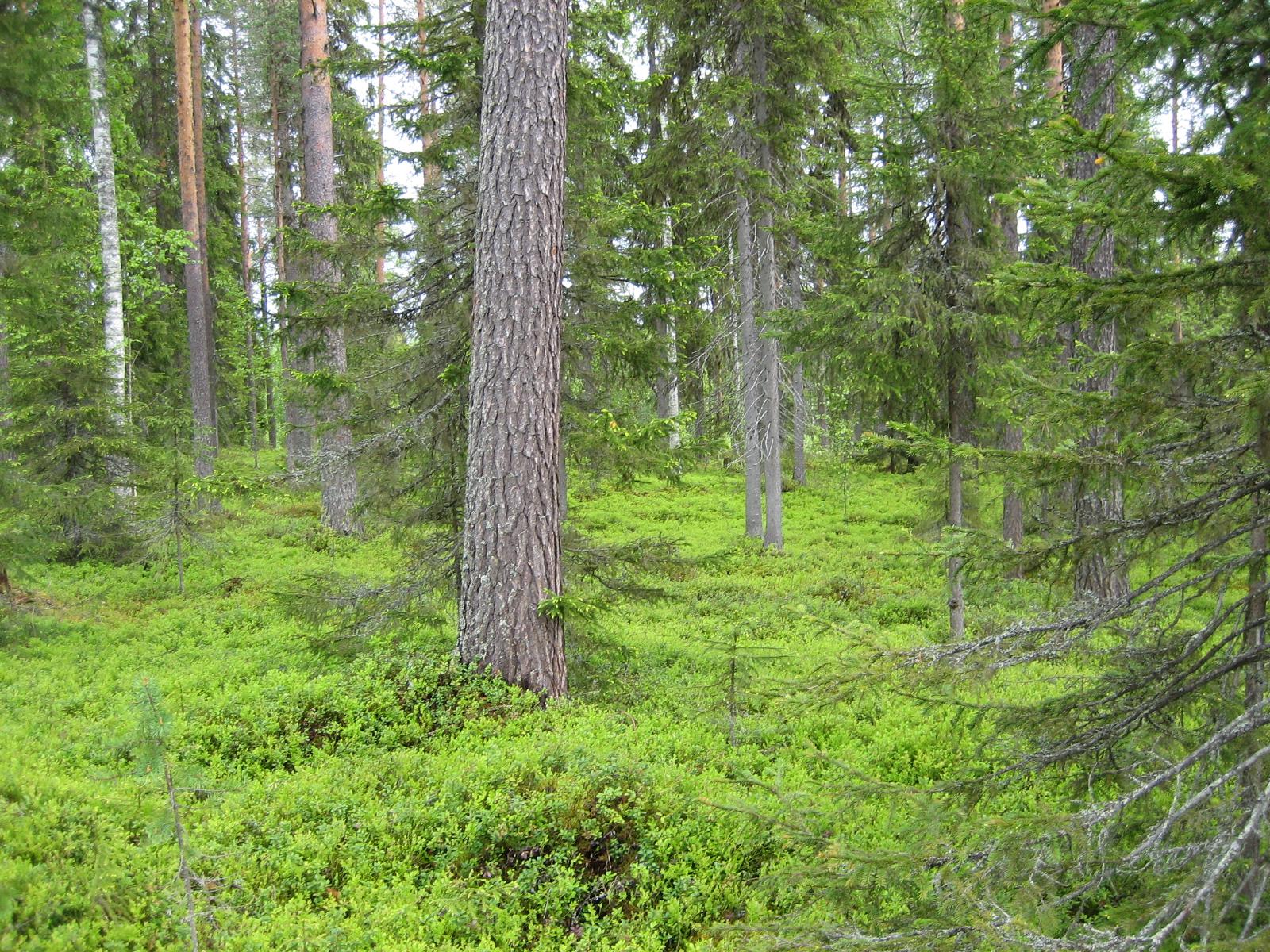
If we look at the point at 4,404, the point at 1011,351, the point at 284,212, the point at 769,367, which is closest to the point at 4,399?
the point at 4,404

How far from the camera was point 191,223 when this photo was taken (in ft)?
52.3

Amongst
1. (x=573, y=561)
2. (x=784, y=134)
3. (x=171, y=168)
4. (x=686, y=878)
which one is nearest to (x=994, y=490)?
(x=784, y=134)

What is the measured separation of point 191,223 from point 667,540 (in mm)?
13757

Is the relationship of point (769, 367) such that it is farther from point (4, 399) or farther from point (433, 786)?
point (4, 399)

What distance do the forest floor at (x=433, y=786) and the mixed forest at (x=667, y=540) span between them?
→ 0.04 m

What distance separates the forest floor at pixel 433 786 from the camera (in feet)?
11.4

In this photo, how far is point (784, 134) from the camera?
14.2 meters

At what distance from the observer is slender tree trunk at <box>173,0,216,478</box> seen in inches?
631

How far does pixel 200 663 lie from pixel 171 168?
1791 cm

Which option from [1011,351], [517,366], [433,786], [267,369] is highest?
[267,369]

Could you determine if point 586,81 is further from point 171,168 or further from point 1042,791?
point 171,168

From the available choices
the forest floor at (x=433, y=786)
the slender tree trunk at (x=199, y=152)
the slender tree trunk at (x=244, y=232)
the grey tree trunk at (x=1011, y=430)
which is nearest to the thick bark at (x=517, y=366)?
the forest floor at (x=433, y=786)

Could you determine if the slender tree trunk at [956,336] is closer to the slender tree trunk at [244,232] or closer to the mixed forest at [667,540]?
the mixed forest at [667,540]

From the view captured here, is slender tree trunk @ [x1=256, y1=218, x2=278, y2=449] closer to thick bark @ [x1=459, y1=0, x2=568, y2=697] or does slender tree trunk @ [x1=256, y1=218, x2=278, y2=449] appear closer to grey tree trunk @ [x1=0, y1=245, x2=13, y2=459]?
grey tree trunk @ [x1=0, y1=245, x2=13, y2=459]
